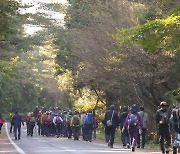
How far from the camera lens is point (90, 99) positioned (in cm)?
4509

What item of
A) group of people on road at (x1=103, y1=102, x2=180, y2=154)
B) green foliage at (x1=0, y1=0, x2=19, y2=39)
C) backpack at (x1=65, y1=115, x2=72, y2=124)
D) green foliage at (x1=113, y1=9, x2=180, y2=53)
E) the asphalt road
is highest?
green foliage at (x1=0, y1=0, x2=19, y2=39)

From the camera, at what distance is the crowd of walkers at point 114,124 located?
18.3 meters

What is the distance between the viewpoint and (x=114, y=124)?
22.3 metres

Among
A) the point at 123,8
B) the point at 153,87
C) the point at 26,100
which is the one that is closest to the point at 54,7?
the point at 123,8

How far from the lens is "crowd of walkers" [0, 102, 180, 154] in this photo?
18266 millimetres

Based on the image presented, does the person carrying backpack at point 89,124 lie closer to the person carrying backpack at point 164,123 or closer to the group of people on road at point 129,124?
the group of people on road at point 129,124

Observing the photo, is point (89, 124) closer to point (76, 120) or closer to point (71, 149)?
point (76, 120)

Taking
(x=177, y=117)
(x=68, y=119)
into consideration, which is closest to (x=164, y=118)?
(x=177, y=117)

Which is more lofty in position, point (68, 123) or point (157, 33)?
point (157, 33)

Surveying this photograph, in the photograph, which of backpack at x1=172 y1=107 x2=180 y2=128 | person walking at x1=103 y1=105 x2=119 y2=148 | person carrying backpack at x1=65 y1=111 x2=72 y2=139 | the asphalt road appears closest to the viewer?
backpack at x1=172 y1=107 x2=180 y2=128

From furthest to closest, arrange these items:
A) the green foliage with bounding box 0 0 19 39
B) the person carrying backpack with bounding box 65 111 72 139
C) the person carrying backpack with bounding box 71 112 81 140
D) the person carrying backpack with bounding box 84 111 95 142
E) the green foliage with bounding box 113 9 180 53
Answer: the person carrying backpack with bounding box 65 111 72 139 < the person carrying backpack with bounding box 71 112 81 140 < the person carrying backpack with bounding box 84 111 95 142 < the green foliage with bounding box 0 0 19 39 < the green foliage with bounding box 113 9 180 53

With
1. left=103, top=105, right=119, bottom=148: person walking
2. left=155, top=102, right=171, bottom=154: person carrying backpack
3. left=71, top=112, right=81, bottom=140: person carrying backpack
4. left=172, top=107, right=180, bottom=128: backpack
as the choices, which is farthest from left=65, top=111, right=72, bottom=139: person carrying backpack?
left=172, top=107, right=180, bottom=128: backpack

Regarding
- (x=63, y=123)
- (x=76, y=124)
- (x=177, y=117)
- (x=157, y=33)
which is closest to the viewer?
(x=177, y=117)

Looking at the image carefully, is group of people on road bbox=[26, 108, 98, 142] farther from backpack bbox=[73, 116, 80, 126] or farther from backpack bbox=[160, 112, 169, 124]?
backpack bbox=[160, 112, 169, 124]
